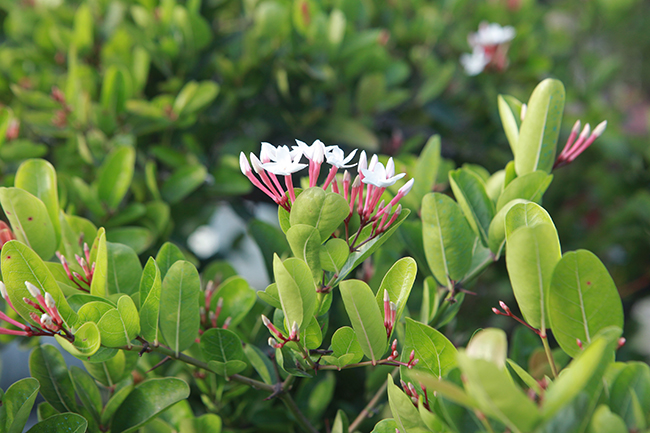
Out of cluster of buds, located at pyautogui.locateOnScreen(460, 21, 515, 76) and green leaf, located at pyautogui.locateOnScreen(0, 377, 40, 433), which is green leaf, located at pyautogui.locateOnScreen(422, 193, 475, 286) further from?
cluster of buds, located at pyautogui.locateOnScreen(460, 21, 515, 76)

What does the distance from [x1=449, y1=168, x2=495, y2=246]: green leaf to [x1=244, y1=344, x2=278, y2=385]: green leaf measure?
391mm

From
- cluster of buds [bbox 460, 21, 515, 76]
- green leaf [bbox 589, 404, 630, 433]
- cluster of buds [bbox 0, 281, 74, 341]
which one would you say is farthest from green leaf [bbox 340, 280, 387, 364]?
cluster of buds [bbox 460, 21, 515, 76]

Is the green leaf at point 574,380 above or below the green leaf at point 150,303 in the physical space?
above

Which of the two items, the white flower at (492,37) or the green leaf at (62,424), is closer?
the green leaf at (62,424)

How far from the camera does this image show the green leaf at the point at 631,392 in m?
0.50

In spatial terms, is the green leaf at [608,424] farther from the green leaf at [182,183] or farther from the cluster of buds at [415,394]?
the green leaf at [182,183]

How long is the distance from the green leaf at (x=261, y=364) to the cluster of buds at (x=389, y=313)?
221 mm

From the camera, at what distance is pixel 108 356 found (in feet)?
2.08

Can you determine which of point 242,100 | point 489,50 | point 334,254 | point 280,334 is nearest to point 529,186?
point 334,254

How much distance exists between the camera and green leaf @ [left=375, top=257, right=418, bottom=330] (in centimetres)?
61

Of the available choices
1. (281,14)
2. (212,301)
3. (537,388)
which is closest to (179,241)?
(212,301)

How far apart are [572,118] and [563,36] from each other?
720 mm

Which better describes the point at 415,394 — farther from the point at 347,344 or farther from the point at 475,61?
the point at 475,61

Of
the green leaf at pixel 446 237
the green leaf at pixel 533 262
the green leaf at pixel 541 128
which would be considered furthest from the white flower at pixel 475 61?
the green leaf at pixel 533 262
